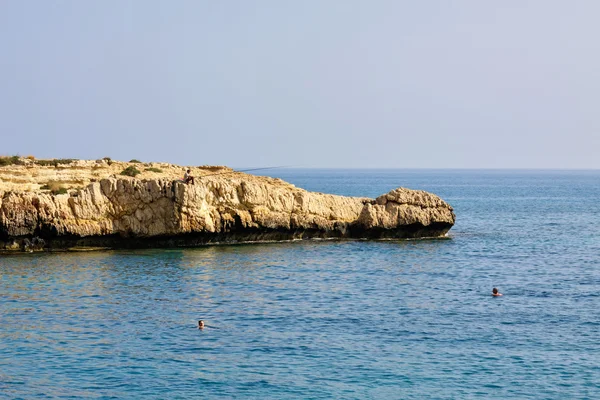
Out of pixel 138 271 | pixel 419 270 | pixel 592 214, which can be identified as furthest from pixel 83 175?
pixel 592 214

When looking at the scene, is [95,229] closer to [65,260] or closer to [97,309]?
[65,260]

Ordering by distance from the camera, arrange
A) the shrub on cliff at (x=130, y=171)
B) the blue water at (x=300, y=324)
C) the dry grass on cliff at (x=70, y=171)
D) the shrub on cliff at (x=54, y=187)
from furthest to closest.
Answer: the shrub on cliff at (x=130, y=171) < the dry grass on cliff at (x=70, y=171) < the shrub on cliff at (x=54, y=187) < the blue water at (x=300, y=324)

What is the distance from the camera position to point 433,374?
2650 cm

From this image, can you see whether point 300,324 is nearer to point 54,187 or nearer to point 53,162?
point 54,187

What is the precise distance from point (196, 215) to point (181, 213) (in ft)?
3.30

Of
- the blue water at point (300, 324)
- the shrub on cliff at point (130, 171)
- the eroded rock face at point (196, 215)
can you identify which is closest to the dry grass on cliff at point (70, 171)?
the shrub on cliff at point (130, 171)

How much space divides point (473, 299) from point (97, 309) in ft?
55.7

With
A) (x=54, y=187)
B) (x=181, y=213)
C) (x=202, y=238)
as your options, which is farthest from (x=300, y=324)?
(x=54, y=187)

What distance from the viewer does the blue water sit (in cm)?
2573

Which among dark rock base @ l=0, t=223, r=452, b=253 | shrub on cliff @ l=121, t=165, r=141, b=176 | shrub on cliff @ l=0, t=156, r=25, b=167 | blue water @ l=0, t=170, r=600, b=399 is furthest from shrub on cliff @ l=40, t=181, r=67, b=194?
shrub on cliff @ l=0, t=156, r=25, b=167

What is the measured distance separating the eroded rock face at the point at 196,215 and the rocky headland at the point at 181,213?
0.06 meters

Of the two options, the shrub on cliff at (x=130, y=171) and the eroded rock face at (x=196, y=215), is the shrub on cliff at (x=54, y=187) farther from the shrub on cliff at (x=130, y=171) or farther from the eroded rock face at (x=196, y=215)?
the shrub on cliff at (x=130, y=171)

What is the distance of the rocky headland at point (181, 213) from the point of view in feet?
171

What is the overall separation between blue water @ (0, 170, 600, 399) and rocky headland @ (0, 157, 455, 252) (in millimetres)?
1891
